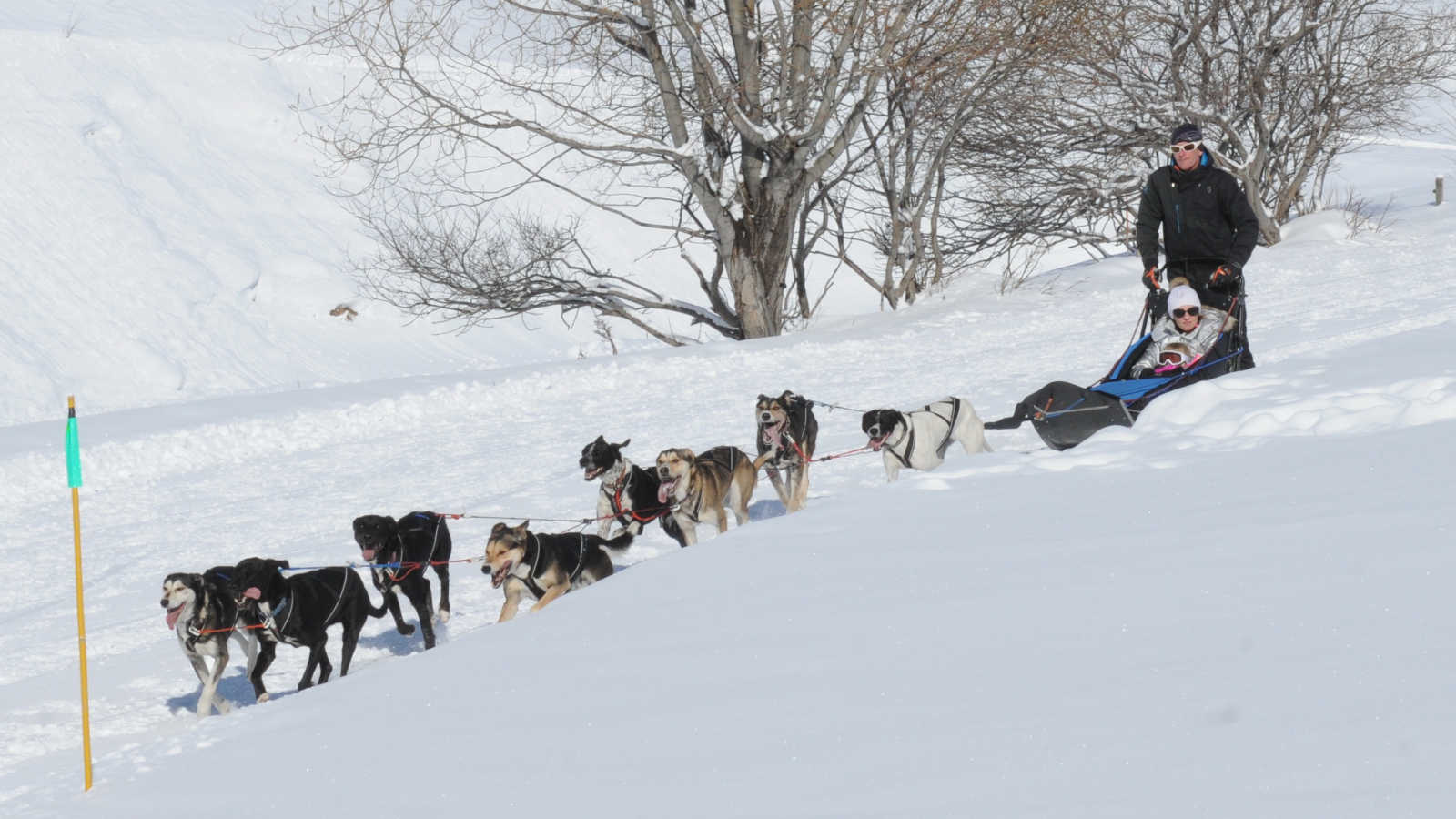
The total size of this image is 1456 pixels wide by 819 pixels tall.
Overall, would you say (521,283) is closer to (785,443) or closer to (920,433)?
(785,443)

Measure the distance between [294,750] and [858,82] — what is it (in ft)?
46.0

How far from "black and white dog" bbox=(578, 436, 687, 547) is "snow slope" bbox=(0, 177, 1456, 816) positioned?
0.38m

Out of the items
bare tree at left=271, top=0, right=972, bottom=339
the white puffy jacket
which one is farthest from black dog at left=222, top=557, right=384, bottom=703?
bare tree at left=271, top=0, right=972, bottom=339

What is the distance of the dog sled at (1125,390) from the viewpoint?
6738 millimetres

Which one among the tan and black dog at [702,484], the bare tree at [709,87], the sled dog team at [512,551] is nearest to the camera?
the sled dog team at [512,551]

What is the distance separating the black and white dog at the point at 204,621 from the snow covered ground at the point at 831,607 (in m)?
0.30

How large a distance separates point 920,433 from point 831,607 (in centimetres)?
332

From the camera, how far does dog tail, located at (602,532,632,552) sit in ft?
22.1

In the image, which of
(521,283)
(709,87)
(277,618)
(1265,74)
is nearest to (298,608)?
(277,618)

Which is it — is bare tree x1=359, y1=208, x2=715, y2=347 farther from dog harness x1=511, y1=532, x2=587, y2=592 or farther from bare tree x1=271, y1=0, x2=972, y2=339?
dog harness x1=511, y1=532, x2=587, y2=592

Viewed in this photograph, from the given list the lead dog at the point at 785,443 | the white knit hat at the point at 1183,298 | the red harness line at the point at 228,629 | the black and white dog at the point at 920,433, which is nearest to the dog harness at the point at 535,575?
the red harness line at the point at 228,629

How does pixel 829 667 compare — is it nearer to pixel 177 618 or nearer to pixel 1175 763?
pixel 1175 763

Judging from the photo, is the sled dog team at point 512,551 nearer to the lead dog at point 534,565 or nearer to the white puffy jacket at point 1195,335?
the lead dog at point 534,565

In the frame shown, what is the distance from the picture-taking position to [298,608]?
5.62 meters
